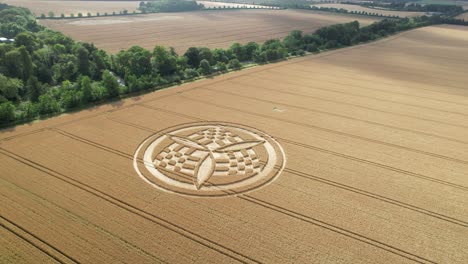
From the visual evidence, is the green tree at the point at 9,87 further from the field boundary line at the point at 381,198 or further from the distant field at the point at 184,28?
the field boundary line at the point at 381,198

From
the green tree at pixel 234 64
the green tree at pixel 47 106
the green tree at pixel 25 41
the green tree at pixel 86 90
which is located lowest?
the green tree at pixel 47 106

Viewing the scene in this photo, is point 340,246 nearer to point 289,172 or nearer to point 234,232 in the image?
point 234,232

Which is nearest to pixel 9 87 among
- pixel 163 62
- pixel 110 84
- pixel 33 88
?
pixel 33 88

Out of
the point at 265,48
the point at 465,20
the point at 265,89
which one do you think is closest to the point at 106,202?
the point at 265,89

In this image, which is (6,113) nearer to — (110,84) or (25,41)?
(110,84)

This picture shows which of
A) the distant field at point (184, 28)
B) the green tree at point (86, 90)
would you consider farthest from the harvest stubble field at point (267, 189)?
the distant field at point (184, 28)

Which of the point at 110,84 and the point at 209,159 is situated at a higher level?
the point at 110,84
